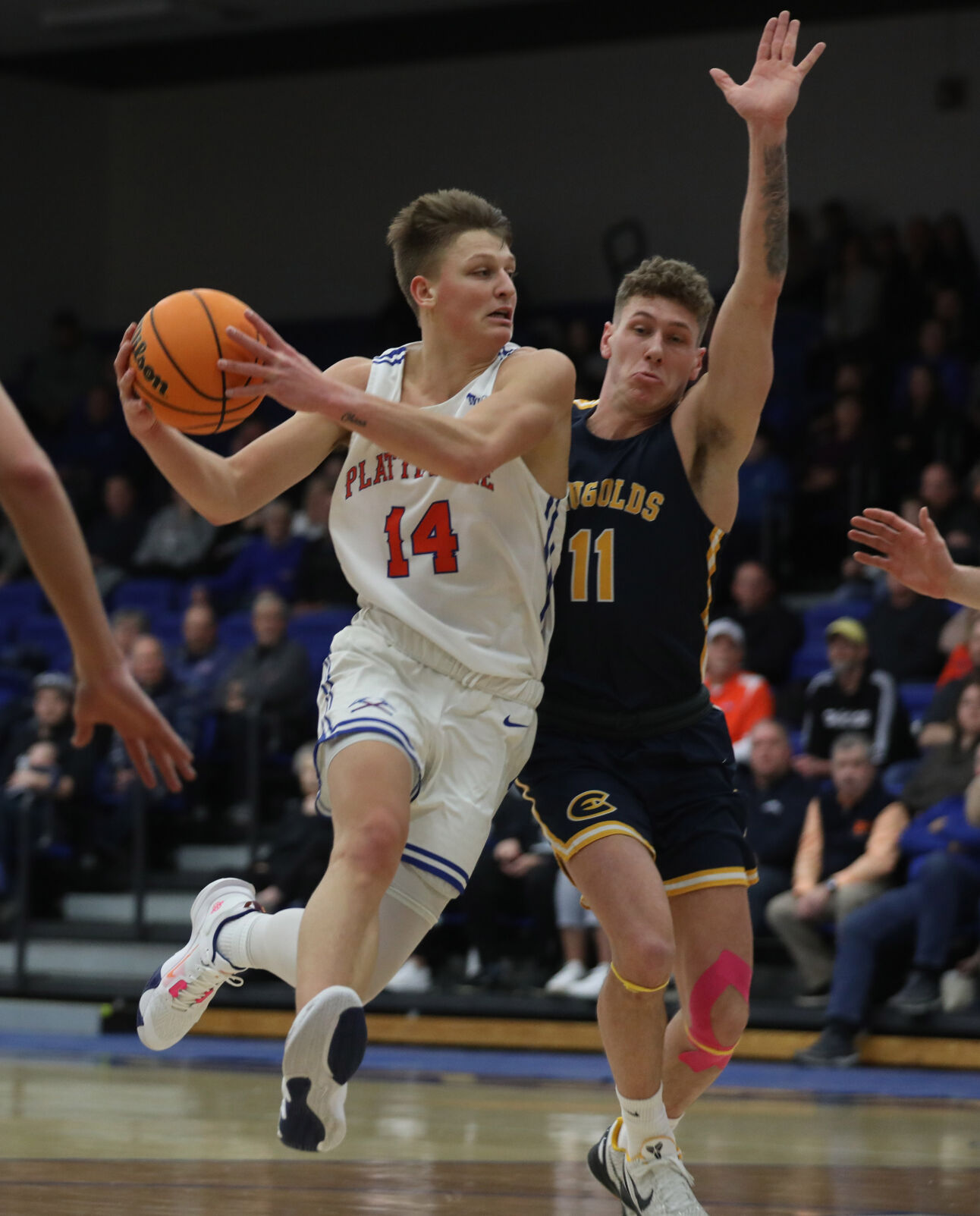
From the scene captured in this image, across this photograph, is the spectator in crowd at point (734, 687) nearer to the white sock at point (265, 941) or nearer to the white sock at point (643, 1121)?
the white sock at point (643, 1121)

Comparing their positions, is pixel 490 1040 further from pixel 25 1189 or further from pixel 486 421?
pixel 486 421

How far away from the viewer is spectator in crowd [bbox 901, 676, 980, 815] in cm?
910

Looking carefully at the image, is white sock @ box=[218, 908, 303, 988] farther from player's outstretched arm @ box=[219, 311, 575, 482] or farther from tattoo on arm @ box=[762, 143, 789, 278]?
tattoo on arm @ box=[762, 143, 789, 278]

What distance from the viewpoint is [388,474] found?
180 inches

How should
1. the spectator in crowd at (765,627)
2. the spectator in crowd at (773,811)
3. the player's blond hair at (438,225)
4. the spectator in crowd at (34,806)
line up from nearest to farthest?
the player's blond hair at (438,225) → the spectator in crowd at (773,811) → the spectator in crowd at (765,627) → the spectator in crowd at (34,806)

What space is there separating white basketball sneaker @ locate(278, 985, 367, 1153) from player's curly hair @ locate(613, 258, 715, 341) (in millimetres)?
2070

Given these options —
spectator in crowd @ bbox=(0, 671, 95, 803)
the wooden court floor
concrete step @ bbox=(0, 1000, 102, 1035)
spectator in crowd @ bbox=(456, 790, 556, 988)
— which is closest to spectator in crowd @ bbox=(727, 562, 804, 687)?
spectator in crowd @ bbox=(456, 790, 556, 988)

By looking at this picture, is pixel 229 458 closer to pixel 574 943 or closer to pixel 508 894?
pixel 574 943

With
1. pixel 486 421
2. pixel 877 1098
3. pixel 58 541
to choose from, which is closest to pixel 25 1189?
pixel 486 421

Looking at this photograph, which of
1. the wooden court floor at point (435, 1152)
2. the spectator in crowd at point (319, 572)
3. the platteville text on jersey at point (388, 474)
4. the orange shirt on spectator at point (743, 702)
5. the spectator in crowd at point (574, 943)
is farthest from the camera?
the spectator in crowd at point (319, 572)

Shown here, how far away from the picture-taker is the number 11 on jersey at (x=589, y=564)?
15.8 feet

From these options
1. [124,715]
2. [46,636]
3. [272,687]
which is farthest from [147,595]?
[124,715]

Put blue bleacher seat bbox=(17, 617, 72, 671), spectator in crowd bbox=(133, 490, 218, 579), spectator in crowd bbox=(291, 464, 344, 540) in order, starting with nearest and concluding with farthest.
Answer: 1. spectator in crowd bbox=(291, 464, 344, 540)
2. blue bleacher seat bbox=(17, 617, 72, 671)
3. spectator in crowd bbox=(133, 490, 218, 579)

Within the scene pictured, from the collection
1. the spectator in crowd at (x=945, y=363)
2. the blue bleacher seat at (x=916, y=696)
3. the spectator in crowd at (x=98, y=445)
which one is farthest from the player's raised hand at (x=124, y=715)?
the spectator in crowd at (x=98, y=445)
